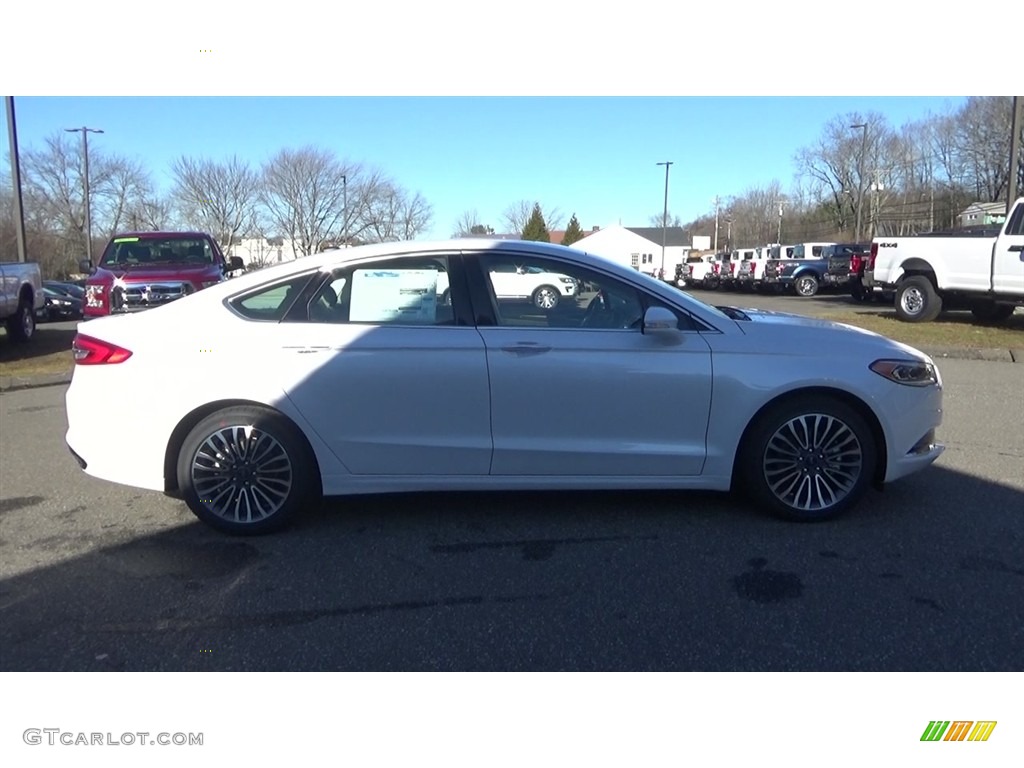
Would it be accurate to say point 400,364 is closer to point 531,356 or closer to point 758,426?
point 531,356

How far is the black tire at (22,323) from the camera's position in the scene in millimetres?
13173

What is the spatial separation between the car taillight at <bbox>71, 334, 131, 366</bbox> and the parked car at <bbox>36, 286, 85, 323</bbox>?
24661mm

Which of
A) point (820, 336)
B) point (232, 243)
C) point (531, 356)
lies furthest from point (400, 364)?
point (232, 243)

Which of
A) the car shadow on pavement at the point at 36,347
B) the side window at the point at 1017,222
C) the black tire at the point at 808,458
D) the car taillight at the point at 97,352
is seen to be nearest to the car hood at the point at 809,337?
the black tire at the point at 808,458

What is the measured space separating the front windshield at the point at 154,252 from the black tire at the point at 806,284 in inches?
906

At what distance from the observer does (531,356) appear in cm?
425

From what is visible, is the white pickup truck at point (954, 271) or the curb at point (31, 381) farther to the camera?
the white pickup truck at point (954, 271)

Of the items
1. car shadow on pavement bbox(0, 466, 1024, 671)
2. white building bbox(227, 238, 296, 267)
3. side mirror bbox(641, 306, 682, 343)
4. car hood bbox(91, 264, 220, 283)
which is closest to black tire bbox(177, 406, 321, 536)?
car shadow on pavement bbox(0, 466, 1024, 671)

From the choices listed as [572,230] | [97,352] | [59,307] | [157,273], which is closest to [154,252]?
[157,273]

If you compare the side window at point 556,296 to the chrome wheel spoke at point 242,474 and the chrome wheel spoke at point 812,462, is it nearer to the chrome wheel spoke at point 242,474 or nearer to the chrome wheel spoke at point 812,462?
the chrome wheel spoke at point 812,462

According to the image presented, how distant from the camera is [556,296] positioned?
439cm

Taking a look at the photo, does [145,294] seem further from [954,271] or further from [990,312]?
[990,312]

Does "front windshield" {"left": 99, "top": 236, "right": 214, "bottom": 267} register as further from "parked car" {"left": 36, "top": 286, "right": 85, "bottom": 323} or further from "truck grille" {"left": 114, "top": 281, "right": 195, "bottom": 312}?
"parked car" {"left": 36, "top": 286, "right": 85, "bottom": 323}

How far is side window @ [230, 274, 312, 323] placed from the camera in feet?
14.4
